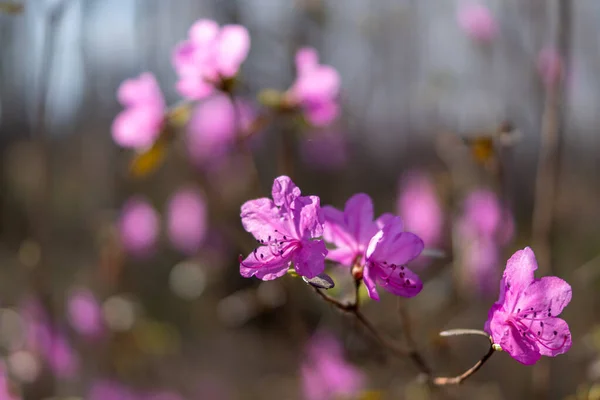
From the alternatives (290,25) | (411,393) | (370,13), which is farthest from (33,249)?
(370,13)

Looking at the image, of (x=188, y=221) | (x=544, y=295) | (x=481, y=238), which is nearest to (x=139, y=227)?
(x=188, y=221)

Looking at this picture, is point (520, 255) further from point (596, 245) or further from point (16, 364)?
point (596, 245)

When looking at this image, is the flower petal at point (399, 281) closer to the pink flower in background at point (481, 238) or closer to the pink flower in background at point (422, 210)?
the pink flower in background at point (481, 238)

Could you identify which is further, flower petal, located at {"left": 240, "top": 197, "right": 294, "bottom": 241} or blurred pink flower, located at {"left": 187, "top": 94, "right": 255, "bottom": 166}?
blurred pink flower, located at {"left": 187, "top": 94, "right": 255, "bottom": 166}

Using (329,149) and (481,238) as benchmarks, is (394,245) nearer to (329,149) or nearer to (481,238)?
(481,238)

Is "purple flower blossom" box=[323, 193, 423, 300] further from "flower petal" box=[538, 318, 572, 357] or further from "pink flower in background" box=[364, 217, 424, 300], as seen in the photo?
"flower petal" box=[538, 318, 572, 357]

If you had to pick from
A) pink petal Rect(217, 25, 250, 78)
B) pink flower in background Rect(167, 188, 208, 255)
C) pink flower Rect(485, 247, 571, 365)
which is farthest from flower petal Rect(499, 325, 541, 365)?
pink flower in background Rect(167, 188, 208, 255)
